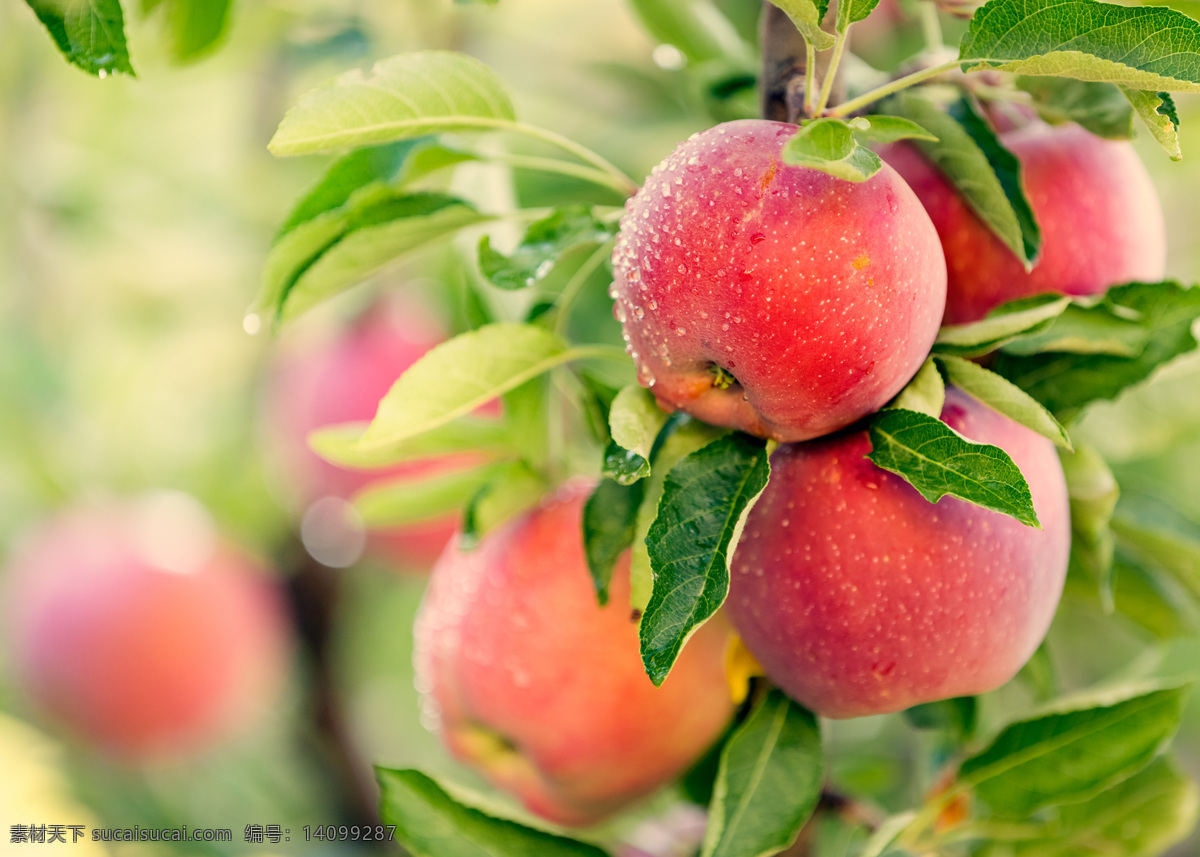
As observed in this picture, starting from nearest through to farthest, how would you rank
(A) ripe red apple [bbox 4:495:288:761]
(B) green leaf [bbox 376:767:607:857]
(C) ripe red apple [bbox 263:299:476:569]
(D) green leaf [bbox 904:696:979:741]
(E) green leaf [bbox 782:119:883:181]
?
(E) green leaf [bbox 782:119:883:181] < (B) green leaf [bbox 376:767:607:857] < (D) green leaf [bbox 904:696:979:741] < (C) ripe red apple [bbox 263:299:476:569] < (A) ripe red apple [bbox 4:495:288:761]

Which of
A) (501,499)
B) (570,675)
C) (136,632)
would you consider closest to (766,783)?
(570,675)

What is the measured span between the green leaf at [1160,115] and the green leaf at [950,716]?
1.34 ft

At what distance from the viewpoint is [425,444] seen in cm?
68

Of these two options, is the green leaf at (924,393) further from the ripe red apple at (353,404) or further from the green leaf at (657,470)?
the ripe red apple at (353,404)

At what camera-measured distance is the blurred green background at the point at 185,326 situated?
4.75 ft

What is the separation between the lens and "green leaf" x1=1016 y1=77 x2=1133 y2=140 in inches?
20.4

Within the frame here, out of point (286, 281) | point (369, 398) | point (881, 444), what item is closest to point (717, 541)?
point (881, 444)

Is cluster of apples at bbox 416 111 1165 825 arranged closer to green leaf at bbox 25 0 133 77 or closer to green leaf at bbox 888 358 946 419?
green leaf at bbox 888 358 946 419

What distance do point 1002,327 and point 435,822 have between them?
43 cm

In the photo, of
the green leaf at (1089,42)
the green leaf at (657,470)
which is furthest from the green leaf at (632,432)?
the green leaf at (1089,42)

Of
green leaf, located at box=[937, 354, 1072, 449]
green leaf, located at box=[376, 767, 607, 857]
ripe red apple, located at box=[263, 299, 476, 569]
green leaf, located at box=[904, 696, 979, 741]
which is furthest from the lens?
ripe red apple, located at box=[263, 299, 476, 569]

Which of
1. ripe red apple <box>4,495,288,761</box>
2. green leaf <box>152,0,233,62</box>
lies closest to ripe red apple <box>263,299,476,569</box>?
ripe red apple <box>4,495,288,761</box>

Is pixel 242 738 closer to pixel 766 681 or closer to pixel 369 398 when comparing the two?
pixel 369 398

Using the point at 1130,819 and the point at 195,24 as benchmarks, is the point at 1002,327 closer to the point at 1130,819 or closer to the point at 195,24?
the point at 1130,819
